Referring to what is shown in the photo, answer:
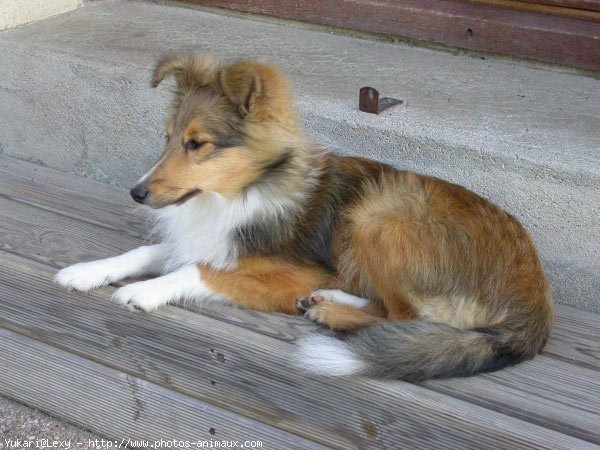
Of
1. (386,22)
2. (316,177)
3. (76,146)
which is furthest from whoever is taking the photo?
(386,22)

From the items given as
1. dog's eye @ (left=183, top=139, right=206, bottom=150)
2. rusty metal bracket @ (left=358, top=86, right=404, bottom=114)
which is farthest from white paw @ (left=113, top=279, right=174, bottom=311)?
rusty metal bracket @ (left=358, top=86, right=404, bottom=114)

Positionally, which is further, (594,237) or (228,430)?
(594,237)

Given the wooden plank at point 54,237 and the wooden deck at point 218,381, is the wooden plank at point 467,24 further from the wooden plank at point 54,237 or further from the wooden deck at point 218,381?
the wooden plank at point 54,237

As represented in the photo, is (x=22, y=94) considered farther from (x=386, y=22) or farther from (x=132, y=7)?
(x=386, y=22)

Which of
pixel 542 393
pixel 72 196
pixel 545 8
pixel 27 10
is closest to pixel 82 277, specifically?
pixel 72 196

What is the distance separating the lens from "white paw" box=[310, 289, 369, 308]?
306cm

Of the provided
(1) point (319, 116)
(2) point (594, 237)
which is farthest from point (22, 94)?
(2) point (594, 237)

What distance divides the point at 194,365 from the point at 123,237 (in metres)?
0.89

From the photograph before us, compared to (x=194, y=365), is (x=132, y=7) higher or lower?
higher

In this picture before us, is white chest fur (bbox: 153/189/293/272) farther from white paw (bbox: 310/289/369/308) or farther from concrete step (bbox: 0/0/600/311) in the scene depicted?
concrete step (bbox: 0/0/600/311)

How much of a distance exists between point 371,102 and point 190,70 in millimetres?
895

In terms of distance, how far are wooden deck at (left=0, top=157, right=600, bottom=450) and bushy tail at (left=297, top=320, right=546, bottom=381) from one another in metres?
0.06

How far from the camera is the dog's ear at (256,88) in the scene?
9.41ft

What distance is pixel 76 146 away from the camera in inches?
171
